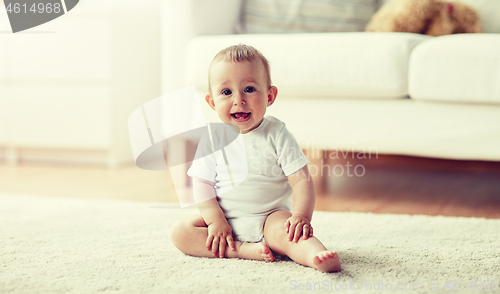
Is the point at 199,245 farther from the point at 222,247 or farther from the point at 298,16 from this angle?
the point at 298,16

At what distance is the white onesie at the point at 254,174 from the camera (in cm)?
76

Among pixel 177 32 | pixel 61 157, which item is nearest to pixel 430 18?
pixel 177 32

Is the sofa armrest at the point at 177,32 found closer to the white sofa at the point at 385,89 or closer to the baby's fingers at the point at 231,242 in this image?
the white sofa at the point at 385,89

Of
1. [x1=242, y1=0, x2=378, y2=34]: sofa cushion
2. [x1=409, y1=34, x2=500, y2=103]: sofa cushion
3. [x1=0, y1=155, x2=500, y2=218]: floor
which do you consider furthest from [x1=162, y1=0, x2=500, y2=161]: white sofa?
[x1=242, y1=0, x2=378, y2=34]: sofa cushion

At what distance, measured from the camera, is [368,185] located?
1475mm

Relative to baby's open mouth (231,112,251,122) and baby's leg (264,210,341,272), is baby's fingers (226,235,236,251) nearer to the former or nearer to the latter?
baby's leg (264,210,341,272)

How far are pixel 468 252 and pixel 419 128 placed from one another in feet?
1.42

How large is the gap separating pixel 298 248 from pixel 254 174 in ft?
0.52

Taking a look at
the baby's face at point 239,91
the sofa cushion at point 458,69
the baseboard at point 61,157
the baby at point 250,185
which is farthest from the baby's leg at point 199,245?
the baseboard at point 61,157

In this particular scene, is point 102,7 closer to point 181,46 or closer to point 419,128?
point 181,46

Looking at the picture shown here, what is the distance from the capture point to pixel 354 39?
116 cm

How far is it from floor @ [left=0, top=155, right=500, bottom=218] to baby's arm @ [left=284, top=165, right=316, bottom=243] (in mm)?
416

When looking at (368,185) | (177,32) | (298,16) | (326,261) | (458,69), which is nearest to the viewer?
(326,261)

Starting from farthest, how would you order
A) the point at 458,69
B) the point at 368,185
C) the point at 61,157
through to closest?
the point at 61,157 < the point at 368,185 < the point at 458,69
